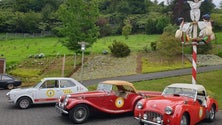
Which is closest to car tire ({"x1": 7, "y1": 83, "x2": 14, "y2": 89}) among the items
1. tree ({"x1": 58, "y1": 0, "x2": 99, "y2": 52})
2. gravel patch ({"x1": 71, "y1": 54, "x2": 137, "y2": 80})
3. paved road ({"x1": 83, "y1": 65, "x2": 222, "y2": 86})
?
paved road ({"x1": 83, "y1": 65, "x2": 222, "y2": 86})

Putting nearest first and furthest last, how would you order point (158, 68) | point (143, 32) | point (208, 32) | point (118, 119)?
point (118, 119), point (208, 32), point (158, 68), point (143, 32)

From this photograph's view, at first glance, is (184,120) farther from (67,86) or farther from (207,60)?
(207,60)

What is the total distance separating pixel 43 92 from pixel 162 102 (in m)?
7.17

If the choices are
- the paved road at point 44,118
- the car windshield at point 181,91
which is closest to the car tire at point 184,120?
the car windshield at point 181,91

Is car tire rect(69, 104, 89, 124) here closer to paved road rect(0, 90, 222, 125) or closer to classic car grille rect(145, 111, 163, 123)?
paved road rect(0, 90, 222, 125)

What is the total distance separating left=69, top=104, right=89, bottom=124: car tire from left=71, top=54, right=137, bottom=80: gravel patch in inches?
655

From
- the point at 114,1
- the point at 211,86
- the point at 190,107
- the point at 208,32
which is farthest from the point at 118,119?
the point at 114,1

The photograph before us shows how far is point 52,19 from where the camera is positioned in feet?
233

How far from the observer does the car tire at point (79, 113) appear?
11.6 metres

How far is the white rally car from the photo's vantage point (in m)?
14.9

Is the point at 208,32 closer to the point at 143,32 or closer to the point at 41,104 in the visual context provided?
the point at 41,104

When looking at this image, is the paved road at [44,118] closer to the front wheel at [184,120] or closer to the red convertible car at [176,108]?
the red convertible car at [176,108]

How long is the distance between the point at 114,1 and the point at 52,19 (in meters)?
22.3

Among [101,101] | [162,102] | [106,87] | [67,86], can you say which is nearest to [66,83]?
[67,86]
